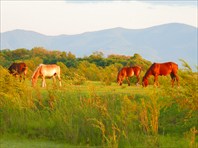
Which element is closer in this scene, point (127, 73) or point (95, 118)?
point (95, 118)

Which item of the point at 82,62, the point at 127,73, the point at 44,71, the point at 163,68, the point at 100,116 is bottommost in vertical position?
the point at 100,116

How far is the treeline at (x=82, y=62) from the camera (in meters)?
38.4

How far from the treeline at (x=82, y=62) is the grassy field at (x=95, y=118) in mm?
1220

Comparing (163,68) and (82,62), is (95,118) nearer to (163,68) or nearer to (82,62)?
(163,68)

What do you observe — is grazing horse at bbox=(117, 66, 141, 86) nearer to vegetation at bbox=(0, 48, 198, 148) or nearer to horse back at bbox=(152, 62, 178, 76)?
horse back at bbox=(152, 62, 178, 76)

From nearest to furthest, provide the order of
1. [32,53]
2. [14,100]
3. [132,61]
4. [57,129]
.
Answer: [57,129], [14,100], [132,61], [32,53]

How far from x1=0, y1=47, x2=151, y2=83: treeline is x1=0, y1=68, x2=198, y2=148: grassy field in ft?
4.00

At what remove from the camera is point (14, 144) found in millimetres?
15125

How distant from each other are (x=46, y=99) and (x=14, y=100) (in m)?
1.32

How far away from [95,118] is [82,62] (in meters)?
32.7

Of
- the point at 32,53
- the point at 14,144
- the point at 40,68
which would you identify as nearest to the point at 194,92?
the point at 14,144

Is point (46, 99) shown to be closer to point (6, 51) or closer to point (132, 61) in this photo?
point (132, 61)

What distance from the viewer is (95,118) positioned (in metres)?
14.6

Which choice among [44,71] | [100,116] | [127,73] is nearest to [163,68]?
[127,73]
